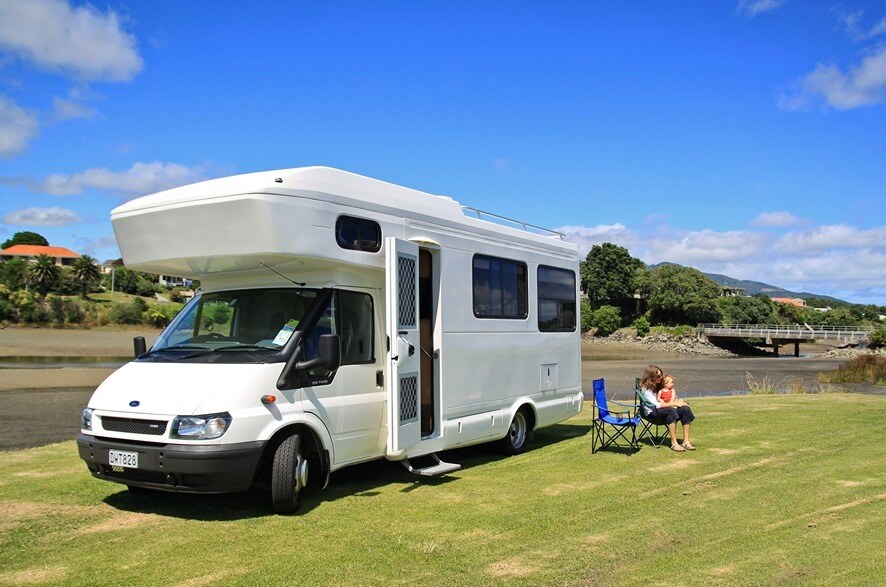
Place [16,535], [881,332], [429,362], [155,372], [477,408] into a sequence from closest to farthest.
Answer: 1. [16,535]
2. [155,372]
3. [429,362]
4. [477,408]
5. [881,332]

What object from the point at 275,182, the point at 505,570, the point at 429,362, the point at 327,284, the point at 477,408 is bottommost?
the point at 505,570

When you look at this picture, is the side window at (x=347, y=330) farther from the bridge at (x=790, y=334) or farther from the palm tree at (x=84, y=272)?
the bridge at (x=790, y=334)

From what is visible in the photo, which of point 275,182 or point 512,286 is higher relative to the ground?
point 275,182

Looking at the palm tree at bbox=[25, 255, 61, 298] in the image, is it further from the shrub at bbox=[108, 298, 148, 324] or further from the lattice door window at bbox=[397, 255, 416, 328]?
the lattice door window at bbox=[397, 255, 416, 328]

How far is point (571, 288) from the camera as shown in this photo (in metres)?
11.7

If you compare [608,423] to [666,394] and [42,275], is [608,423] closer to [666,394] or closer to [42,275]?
[666,394]

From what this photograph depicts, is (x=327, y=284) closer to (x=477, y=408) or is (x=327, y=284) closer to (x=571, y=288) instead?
(x=477, y=408)

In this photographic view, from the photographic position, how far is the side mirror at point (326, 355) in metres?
6.55

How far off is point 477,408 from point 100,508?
442cm

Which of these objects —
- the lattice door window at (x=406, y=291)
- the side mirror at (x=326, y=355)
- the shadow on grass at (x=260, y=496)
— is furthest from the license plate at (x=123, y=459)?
the lattice door window at (x=406, y=291)

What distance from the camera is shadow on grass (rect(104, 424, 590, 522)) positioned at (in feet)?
21.6

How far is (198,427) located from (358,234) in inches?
99.5

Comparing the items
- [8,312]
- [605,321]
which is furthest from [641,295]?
[8,312]

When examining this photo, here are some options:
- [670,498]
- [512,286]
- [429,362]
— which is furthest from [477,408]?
[670,498]
